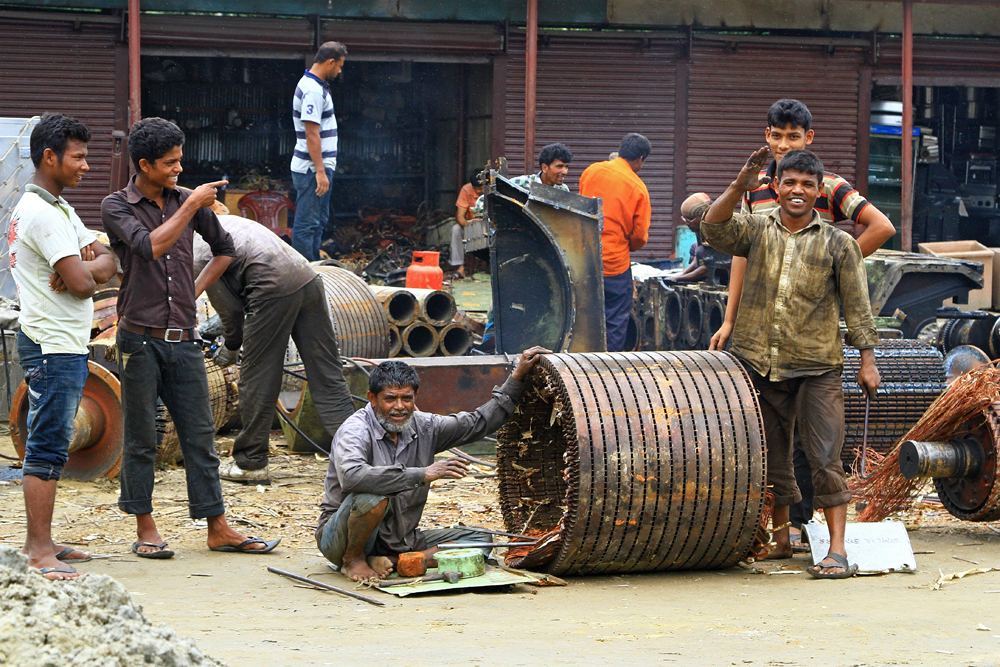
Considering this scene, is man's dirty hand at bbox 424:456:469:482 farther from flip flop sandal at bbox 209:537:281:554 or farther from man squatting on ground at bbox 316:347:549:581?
flip flop sandal at bbox 209:537:281:554

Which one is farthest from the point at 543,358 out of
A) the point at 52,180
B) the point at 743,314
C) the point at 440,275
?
the point at 440,275

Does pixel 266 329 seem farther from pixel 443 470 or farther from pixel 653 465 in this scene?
pixel 653 465

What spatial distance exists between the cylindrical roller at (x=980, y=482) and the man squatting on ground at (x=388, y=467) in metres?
2.40

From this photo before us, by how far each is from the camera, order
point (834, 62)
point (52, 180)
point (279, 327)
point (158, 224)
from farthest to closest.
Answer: point (834, 62), point (279, 327), point (158, 224), point (52, 180)

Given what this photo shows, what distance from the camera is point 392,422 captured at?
540 cm

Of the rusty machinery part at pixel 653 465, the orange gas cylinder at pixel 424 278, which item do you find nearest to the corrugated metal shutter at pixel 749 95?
the orange gas cylinder at pixel 424 278

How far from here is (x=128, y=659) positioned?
3344 mm

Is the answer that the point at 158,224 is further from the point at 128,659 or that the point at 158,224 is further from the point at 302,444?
the point at 302,444

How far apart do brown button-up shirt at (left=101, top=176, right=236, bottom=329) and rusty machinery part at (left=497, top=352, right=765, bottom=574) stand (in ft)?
5.77

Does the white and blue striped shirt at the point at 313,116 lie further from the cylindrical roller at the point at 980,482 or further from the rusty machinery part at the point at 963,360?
the cylindrical roller at the point at 980,482

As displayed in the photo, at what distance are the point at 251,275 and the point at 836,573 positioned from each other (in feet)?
12.7

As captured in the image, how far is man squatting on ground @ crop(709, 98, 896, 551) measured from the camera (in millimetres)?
5801

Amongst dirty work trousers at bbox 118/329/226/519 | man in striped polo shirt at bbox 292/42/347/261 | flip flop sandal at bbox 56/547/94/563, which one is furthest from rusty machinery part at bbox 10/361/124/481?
man in striped polo shirt at bbox 292/42/347/261

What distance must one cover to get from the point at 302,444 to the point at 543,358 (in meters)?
3.79
